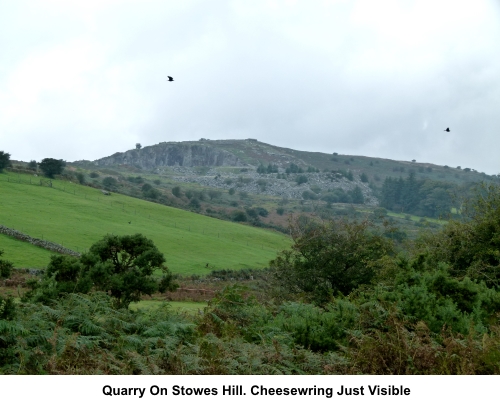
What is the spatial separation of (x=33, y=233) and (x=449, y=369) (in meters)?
61.3

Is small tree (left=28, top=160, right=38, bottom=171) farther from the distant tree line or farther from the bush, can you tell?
the distant tree line

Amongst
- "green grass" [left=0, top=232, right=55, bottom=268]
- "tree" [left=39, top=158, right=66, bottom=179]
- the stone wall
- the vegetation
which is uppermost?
"tree" [left=39, top=158, right=66, bottom=179]

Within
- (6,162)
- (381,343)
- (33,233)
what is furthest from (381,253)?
(6,162)

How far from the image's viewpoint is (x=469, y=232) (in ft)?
80.6

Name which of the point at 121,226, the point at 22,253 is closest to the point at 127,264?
the point at 22,253

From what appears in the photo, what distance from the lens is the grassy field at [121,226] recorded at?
2616 inches

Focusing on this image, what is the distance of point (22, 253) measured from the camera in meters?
56.7

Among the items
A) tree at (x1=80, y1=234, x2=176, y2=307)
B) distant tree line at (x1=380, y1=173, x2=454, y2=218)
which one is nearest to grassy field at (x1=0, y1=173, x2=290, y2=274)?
tree at (x1=80, y1=234, x2=176, y2=307)

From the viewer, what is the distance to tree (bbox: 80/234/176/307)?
26484mm

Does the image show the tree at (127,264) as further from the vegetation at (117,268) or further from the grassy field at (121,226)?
the grassy field at (121,226)

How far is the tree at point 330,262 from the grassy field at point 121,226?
2967 centimetres

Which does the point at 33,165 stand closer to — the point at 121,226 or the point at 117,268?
the point at 121,226

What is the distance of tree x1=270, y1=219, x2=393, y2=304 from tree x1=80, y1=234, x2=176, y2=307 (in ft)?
23.6

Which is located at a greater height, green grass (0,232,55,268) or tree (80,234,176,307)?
tree (80,234,176,307)
